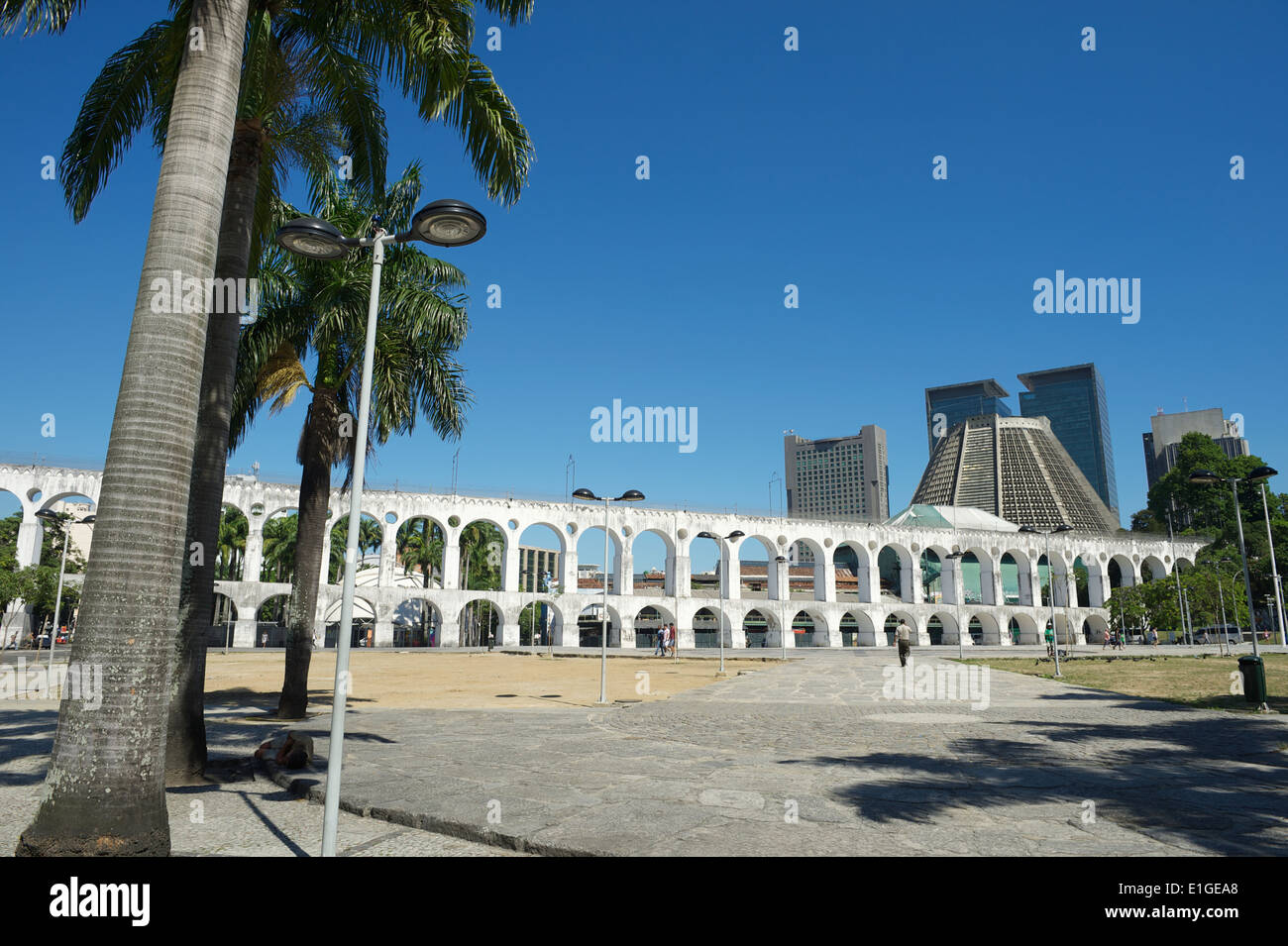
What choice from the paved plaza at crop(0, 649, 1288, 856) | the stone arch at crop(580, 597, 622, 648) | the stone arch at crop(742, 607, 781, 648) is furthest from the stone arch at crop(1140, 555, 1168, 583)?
the paved plaza at crop(0, 649, 1288, 856)

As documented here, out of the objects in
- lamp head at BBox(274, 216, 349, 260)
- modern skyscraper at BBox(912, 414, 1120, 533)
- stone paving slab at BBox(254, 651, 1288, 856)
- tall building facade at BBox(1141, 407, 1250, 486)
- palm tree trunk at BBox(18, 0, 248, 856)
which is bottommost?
stone paving slab at BBox(254, 651, 1288, 856)

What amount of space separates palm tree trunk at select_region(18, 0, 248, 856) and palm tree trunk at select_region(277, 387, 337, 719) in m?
7.01

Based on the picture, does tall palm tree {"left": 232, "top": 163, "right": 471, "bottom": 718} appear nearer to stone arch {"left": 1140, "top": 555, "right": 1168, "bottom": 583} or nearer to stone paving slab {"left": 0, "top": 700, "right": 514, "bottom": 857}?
stone paving slab {"left": 0, "top": 700, "right": 514, "bottom": 857}

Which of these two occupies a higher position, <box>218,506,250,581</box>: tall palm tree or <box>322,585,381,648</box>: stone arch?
<box>218,506,250,581</box>: tall palm tree

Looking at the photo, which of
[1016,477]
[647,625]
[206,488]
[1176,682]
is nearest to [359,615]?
[647,625]

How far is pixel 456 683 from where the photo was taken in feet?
68.5

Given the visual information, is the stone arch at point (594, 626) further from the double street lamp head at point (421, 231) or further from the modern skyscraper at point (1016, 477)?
the modern skyscraper at point (1016, 477)

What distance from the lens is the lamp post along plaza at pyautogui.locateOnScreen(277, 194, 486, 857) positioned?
4316 mm

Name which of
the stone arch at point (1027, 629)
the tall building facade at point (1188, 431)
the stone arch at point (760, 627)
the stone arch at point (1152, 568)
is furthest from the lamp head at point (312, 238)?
the tall building facade at point (1188, 431)

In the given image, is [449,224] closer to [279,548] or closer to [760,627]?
[279,548]

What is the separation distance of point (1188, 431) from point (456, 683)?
156 metres
